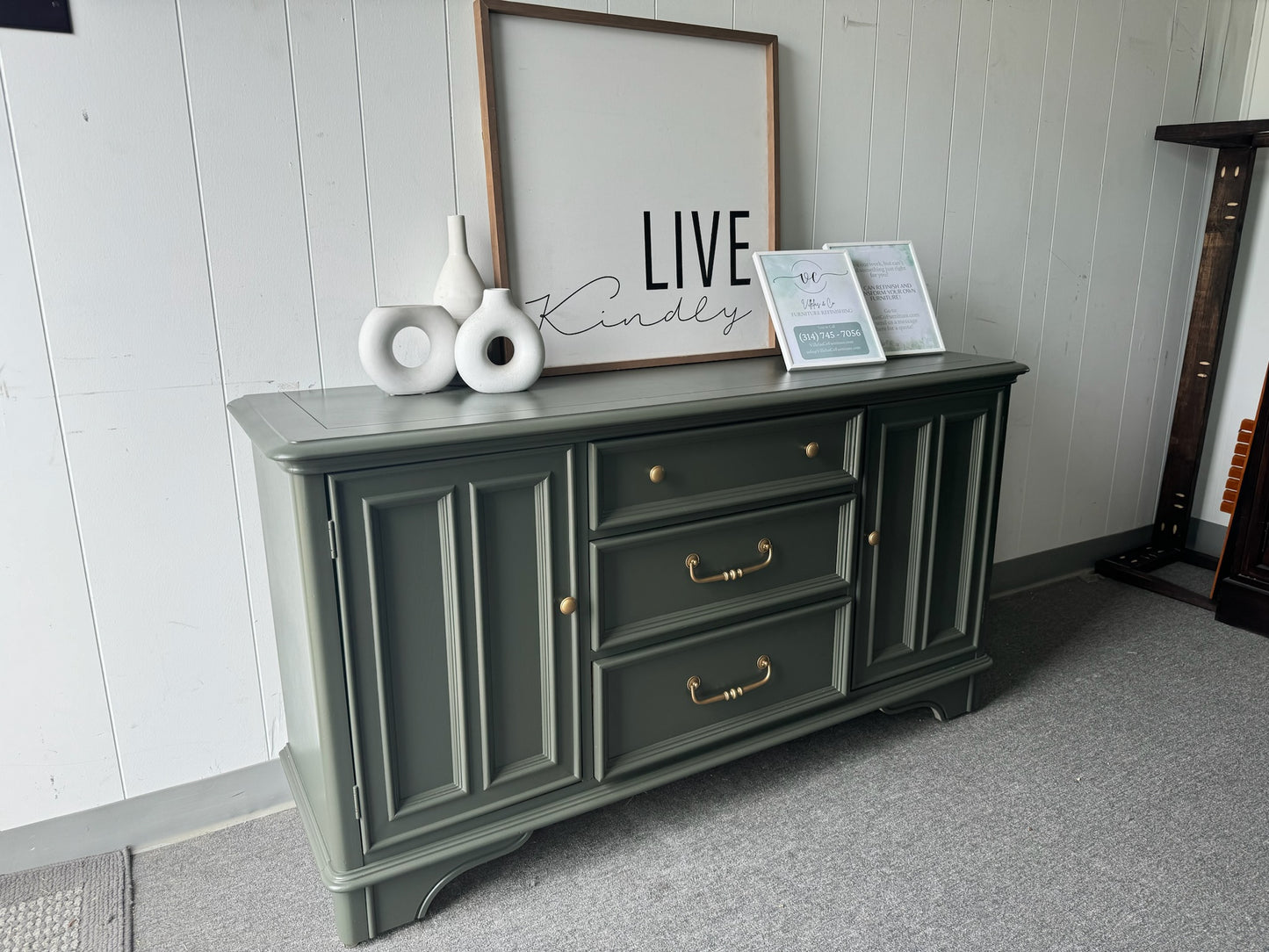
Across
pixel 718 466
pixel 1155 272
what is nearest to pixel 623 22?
pixel 718 466

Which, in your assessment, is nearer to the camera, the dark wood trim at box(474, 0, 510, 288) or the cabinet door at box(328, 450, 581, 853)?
the cabinet door at box(328, 450, 581, 853)

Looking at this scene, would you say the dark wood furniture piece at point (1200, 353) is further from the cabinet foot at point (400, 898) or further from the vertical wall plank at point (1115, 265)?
the cabinet foot at point (400, 898)

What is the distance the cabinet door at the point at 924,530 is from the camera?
176 centimetres

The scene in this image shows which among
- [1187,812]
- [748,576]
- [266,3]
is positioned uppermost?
[266,3]

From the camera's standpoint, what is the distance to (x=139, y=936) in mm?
1401

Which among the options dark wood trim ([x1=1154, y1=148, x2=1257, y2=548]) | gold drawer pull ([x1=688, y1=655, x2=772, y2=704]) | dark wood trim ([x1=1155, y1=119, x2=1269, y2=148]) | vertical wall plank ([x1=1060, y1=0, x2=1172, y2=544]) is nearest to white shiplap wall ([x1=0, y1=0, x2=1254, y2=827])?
gold drawer pull ([x1=688, y1=655, x2=772, y2=704])

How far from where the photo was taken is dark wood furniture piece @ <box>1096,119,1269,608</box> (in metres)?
2.54

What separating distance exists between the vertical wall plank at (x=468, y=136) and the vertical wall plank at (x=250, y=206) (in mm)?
284

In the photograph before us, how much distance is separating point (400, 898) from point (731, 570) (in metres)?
0.78

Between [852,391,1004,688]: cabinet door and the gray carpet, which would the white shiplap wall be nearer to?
the gray carpet

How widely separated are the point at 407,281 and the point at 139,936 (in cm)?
119

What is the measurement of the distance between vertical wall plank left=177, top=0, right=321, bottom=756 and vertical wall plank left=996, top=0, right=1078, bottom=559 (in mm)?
1908

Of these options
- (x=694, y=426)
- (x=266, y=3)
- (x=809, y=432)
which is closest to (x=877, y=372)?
(x=809, y=432)

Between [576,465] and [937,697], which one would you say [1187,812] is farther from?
[576,465]
